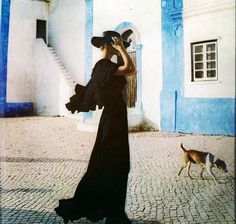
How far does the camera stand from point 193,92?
7.39 metres

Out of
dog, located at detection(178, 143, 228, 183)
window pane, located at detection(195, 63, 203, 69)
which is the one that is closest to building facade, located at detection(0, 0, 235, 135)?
window pane, located at detection(195, 63, 203, 69)

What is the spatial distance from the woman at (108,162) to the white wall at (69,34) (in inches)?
258

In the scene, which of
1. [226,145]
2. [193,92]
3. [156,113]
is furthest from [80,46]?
[226,145]

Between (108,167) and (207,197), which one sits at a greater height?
(108,167)

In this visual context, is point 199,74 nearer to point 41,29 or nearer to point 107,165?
point 107,165

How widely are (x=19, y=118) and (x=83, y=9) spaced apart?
5063 millimetres

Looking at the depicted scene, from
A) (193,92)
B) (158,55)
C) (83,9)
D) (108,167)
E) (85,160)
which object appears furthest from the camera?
(83,9)

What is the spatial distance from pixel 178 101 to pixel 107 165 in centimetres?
488

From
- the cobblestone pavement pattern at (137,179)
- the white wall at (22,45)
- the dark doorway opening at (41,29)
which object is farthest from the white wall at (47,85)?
the cobblestone pavement pattern at (137,179)

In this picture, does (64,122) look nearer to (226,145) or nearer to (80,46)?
(80,46)

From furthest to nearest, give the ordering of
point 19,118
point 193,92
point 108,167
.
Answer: point 19,118 → point 193,92 → point 108,167

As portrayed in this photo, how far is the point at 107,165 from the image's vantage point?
312 cm

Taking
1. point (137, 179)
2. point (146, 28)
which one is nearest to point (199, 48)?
point (146, 28)

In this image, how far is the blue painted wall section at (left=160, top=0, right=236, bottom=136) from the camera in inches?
266
